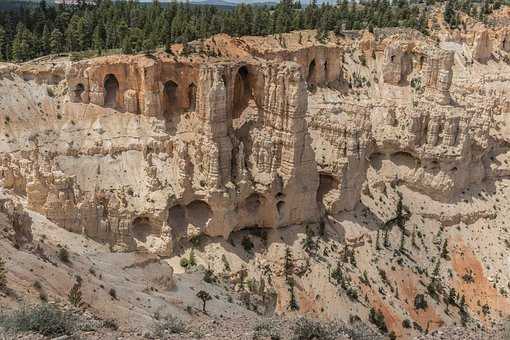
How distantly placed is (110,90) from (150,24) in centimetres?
2165

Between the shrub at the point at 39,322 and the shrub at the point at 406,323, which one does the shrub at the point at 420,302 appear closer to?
the shrub at the point at 406,323

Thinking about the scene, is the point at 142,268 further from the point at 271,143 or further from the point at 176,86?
the point at 176,86

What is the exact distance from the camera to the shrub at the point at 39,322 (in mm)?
19047

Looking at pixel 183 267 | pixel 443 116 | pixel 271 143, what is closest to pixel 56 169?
pixel 183 267

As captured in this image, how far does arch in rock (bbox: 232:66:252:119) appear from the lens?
53.3m

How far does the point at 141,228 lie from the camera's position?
4678 cm

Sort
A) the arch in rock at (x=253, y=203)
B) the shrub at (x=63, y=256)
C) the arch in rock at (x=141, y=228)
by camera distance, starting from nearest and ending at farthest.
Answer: the shrub at (x=63, y=256) → the arch in rock at (x=141, y=228) → the arch in rock at (x=253, y=203)

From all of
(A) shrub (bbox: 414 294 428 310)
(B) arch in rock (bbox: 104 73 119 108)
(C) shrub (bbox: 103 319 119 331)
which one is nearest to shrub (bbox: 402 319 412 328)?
(A) shrub (bbox: 414 294 428 310)

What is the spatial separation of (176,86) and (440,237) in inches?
1278

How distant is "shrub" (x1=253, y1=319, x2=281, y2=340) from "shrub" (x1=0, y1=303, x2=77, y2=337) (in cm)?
761

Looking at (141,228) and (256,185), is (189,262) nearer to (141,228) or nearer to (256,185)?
(141,228)

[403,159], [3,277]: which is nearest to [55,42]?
[403,159]

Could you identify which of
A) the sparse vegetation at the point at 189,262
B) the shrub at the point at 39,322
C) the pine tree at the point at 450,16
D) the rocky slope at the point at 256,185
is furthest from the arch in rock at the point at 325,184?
the pine tree at the point at 450,16

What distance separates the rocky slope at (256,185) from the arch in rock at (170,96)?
4.2 inches
